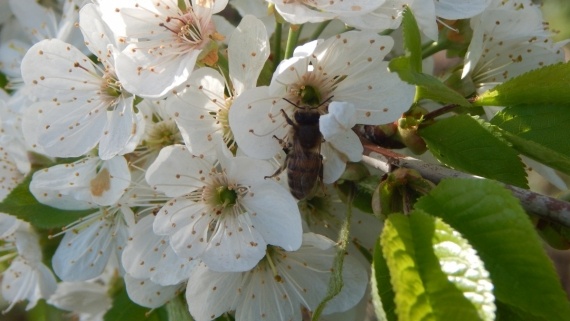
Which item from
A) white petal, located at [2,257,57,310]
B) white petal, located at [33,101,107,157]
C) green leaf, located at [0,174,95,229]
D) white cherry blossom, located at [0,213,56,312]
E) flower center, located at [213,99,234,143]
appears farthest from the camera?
white petal, located at [2,257,57,310]

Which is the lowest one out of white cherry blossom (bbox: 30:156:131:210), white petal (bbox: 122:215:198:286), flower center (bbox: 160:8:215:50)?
white petal (bbox: 122:215:198:286)

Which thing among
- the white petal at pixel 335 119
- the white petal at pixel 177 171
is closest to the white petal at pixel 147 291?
the white petal at pixel 177 171

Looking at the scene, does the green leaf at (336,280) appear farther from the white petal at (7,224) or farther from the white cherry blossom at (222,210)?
the white petal at (7,224)

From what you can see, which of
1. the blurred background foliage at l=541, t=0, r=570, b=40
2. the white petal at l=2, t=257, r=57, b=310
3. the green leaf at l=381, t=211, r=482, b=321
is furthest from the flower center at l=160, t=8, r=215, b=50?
the blurred background foliage at l=541, t=0, r=570, b=40

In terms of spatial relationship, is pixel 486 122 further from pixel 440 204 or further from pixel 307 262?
pixel 307 262

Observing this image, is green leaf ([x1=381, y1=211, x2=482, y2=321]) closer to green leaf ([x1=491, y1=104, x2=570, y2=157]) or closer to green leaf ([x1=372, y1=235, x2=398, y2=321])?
green leaf ([x1=372, y1=235, x2=398, y2=321])

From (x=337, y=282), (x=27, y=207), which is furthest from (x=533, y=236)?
(x=27, y=207)
